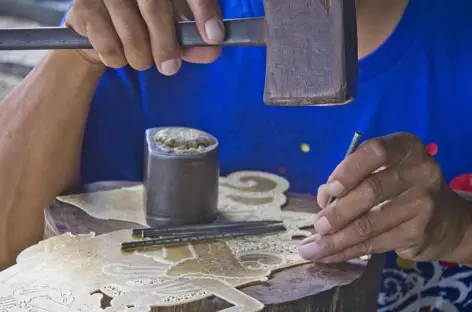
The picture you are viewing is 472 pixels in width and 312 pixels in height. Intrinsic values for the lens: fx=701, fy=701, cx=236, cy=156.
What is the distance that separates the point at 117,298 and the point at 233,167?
0.48 m

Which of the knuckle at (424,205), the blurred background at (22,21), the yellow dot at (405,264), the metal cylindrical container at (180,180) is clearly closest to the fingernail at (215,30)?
the metal cylindrical container at (180,180)

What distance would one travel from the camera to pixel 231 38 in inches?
29.3

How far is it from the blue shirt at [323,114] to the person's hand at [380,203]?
0.90 feet

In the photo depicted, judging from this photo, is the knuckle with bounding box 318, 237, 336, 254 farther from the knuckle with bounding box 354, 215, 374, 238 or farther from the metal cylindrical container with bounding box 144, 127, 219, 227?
the metal cylindrical container with bounding box 144, 127, 219, 227

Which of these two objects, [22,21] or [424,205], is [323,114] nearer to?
[424,205]

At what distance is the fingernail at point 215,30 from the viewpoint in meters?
0.74

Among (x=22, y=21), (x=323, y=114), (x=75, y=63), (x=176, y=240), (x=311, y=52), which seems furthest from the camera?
(x=22, y=21)

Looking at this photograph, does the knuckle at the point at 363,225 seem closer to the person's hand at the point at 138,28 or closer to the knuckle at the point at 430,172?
the knuckle at the point at 430,172

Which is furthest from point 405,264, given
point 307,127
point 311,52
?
point 311,52

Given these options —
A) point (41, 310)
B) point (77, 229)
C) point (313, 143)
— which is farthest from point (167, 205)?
point (313, 143)

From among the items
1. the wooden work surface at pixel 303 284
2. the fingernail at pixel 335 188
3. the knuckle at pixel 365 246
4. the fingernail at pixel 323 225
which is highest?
the fingernail at pixel 335 188

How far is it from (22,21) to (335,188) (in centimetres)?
114

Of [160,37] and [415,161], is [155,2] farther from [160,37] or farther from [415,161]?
[415,161]

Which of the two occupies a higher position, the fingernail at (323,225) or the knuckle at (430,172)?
the knuckle at (430,172)
